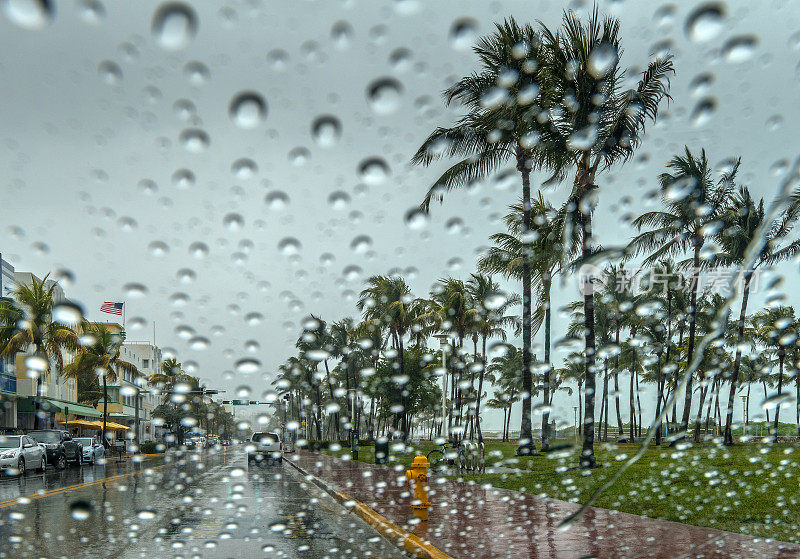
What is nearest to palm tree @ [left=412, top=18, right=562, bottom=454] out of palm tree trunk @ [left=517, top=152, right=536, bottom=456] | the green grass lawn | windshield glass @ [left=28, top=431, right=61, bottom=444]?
palm tree trunk @ [left=517, top=152, right=536, bottom=456]

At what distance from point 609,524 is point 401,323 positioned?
2670 cm

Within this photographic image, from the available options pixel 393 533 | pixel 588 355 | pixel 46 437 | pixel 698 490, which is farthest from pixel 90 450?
pixel 698 490

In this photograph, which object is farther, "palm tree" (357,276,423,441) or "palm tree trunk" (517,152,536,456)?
"palm tree" (357,276,423,441)

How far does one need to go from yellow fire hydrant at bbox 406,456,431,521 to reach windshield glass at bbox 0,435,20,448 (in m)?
14.8

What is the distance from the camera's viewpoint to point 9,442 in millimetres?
18953

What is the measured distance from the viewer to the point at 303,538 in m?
7.21

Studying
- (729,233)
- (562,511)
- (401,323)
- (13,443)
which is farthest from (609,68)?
(401,323)

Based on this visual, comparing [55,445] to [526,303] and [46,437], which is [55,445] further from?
[526,303]

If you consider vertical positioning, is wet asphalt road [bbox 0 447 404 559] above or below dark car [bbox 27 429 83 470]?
above

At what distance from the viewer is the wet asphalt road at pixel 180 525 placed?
6.28 metres

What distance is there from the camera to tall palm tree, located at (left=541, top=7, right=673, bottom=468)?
479 inches

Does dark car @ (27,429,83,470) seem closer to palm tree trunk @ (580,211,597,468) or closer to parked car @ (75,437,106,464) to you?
parked car @ (75,437,106,464)

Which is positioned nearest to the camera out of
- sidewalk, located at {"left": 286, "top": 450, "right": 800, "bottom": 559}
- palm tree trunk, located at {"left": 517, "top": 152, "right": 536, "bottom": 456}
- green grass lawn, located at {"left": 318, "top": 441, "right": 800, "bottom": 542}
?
sidewalk, located at {"left": 286, "top": 450, "right": 800, "bottom": 559}

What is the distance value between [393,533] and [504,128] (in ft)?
31.5
